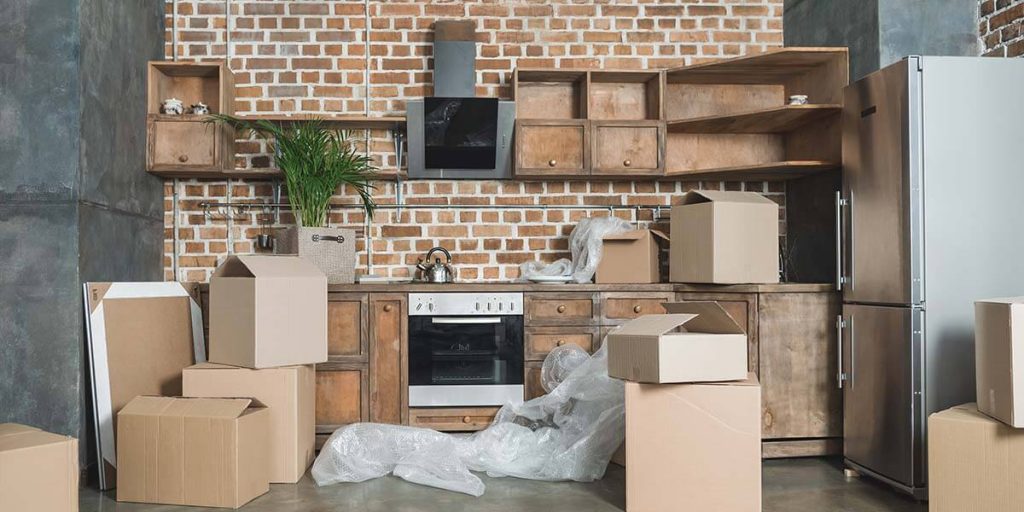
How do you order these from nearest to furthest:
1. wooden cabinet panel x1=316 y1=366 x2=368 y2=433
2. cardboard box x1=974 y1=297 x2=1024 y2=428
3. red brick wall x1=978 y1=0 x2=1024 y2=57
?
cardboard box x1=974 y1=297 x2=1024 y2=428, red brick wall x1=978 y1=0 x2=1024 y2=57, wooden cabinet panel x1=316 y1=366 x2=368 y2=433

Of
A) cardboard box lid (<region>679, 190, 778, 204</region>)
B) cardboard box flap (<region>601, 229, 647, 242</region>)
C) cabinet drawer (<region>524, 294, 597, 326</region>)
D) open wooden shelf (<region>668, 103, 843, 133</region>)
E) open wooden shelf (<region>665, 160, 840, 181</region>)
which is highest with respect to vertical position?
open wooden shelf (<region>668, 103, 843, 133</region>)

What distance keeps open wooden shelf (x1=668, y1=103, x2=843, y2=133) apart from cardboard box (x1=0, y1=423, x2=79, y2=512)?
311cm

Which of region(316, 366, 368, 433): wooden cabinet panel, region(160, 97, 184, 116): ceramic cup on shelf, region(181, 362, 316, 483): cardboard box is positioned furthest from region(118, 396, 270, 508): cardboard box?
region(160, 97, 184, 116): ceramic cup on shelf

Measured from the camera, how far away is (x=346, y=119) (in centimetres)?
396

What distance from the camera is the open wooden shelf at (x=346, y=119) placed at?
396cm

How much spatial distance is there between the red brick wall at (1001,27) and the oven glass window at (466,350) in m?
2.48

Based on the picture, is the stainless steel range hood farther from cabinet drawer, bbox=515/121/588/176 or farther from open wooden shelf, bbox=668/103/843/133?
open wooden shelf, bbox=668/103/843/133

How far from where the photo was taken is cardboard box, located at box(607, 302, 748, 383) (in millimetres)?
2486

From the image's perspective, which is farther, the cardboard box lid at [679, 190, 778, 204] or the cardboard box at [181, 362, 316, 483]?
the cardboard box lid at [679, 190, 778, 204]

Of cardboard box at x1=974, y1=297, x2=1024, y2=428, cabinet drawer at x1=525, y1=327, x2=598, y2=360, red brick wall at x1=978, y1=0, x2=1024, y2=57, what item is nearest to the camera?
cardboard box at x1=974, y1=297, x2=1024, y2=428

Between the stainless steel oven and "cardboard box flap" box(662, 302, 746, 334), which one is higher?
"cardboard box flap" box(662, 302, 746, 334)

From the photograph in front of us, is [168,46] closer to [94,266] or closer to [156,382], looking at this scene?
[94,266]

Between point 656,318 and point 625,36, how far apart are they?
7.03 feet

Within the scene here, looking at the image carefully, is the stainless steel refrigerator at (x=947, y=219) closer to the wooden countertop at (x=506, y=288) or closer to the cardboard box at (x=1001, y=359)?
the cardboard box at (x=1001, y=359)
